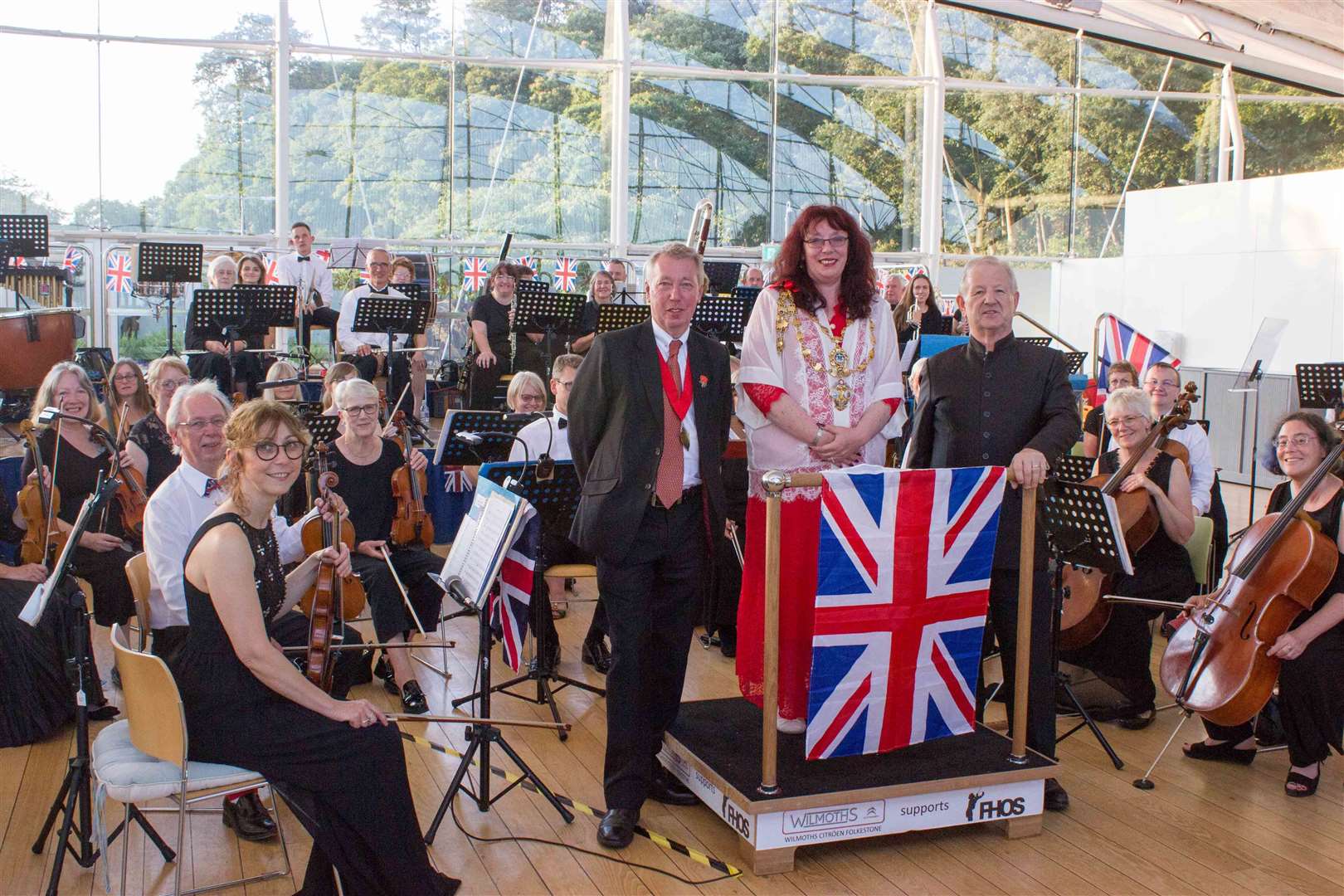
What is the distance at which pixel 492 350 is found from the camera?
385 inches

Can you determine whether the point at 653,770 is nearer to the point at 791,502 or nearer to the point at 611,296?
the point at 791,502

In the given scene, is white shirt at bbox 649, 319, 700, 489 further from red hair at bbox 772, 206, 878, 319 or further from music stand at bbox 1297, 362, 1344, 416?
music stand at bbox 1297, 362, 1344, 416

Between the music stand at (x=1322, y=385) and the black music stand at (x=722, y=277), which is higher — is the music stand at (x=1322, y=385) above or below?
below

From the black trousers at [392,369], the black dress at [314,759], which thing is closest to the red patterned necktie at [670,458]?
the black dress at [314,759]

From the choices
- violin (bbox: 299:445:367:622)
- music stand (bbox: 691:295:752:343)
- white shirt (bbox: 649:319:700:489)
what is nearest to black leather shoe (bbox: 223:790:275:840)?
violin (bbox: 299:445:367:622)

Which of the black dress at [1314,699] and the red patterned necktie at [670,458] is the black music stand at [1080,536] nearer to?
the black dress at [1314,699]

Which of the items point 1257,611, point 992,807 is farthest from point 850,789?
point 1257,611

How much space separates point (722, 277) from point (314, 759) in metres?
8.61

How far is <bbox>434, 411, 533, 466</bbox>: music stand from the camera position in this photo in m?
5.10

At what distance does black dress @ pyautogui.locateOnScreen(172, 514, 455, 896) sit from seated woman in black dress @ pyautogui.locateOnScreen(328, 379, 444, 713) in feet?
6.05

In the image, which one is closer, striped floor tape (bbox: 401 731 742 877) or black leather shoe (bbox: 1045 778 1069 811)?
striped floor tape (bbox: 401 731 742 877)

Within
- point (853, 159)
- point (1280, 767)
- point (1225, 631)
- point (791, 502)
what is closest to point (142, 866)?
point (791, 502)

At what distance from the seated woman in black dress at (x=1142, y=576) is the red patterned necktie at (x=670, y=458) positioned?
220cm

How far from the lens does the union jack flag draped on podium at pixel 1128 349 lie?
12.3m
